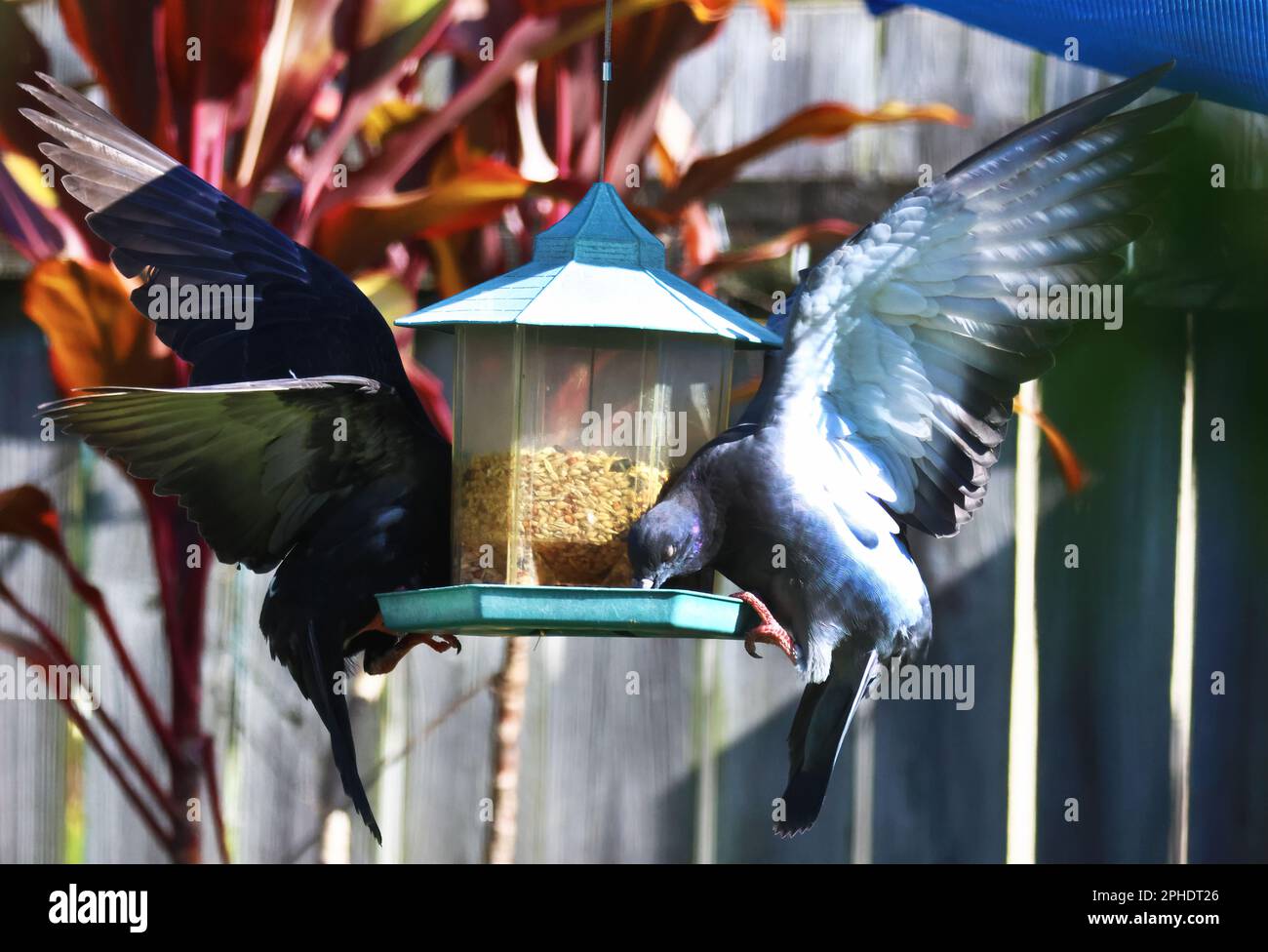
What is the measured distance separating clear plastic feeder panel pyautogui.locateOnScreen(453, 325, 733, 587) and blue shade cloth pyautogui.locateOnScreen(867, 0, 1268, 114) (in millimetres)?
927

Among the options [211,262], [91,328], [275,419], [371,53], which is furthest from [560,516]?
[371,53]

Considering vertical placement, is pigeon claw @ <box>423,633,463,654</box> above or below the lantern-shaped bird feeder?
below

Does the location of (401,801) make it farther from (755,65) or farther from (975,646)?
(755,65)

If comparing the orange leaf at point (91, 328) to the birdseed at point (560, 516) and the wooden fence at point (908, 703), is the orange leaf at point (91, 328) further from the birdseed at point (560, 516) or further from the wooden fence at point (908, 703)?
the birdseed at point (560, 516)

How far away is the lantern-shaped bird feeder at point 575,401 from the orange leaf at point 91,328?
3.24 feet

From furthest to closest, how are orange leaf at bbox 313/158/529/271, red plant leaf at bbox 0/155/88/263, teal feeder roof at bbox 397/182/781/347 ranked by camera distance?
red plant leaf at bbox 0/155/88/263
orange leaf at bbox 313/158/529/271
teal feeder roof at bbox 397/182/781/347

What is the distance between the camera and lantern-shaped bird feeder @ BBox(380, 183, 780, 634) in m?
3.07

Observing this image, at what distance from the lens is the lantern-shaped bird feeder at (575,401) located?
10.1ft

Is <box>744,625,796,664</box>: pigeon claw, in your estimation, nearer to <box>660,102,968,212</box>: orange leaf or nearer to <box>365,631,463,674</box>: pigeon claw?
<box>365,631,463,674</box>: pigeon claw

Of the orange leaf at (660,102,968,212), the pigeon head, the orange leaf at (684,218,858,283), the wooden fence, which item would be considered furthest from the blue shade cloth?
the pigeon head

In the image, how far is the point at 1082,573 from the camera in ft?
14.6

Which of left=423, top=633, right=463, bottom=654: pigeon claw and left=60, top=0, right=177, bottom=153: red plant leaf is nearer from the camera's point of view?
left=423, top=633, right=463, bottom=654: pigeon claw

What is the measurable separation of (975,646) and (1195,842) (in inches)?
23.7

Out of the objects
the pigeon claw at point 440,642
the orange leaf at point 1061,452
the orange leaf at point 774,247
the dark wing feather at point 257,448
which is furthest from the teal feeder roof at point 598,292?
the orange leaf at point 1061,452
